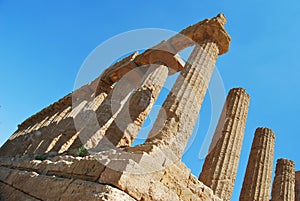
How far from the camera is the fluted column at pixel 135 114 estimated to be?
1270 centimetres

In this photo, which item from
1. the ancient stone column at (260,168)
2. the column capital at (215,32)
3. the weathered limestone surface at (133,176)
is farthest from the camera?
the ancient stone column at (260,168)

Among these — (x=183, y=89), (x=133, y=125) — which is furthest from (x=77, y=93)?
(x=183, y=89)

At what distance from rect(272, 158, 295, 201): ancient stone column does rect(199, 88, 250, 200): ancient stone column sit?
20.6 ft

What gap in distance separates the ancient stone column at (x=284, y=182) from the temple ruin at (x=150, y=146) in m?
0.06

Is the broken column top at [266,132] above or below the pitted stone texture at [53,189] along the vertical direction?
above

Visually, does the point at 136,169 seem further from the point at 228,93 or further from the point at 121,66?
the point at 121,66

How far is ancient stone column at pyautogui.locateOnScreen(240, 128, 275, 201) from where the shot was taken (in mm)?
14562

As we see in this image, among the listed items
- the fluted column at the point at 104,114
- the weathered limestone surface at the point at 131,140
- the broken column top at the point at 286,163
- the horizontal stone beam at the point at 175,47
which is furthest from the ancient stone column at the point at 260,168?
the fluted column at the point at 104,114

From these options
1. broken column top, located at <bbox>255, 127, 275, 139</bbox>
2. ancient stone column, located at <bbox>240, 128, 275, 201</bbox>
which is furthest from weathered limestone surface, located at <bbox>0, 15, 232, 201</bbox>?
ancient stone column, located at <bbox>240, 128, 275, 201</bbox>

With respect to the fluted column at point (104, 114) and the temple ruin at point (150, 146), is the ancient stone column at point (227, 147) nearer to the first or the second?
the temple ruin at point (150, 146)

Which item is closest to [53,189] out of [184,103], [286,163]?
[184,103]

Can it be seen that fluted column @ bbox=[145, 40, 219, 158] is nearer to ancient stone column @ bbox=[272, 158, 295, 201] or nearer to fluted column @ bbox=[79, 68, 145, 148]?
fluted column @ bbox=[79, 68, 145, 148]

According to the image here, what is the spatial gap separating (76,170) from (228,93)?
41.1ft

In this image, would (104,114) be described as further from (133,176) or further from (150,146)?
(133,176)
